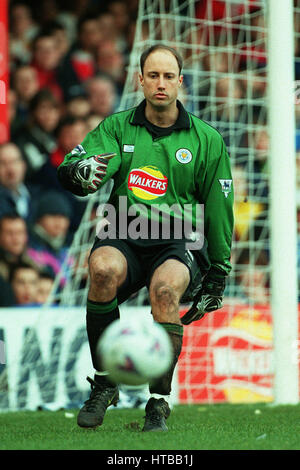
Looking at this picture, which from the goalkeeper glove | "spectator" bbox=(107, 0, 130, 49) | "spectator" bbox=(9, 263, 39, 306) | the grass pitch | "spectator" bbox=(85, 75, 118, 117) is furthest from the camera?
"spectator" bbox=(107, 0, 130, 49)

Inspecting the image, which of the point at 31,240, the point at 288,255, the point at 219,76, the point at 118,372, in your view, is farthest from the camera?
the point at 31,240

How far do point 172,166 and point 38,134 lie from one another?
5371mm

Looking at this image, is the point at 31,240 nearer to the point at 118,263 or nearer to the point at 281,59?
the point at 281,59

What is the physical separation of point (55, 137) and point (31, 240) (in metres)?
1.34

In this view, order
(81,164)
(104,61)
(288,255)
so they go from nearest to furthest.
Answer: (81,164), (288,255), (104,61)

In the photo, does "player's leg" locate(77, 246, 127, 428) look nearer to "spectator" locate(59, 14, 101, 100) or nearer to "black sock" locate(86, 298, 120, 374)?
"black sock" locate(86, 298, 120, 374)

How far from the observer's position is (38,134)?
1021 cm

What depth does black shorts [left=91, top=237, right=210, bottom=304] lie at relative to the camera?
4996 millimetres

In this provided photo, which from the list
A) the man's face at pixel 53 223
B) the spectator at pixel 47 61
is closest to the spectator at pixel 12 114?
the spectator at pixel 47 61

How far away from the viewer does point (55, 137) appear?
10.2 metres

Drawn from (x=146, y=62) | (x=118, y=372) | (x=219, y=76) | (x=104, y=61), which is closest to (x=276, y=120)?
(x=219, y=76)

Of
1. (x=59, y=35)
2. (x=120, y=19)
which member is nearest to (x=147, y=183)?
(x=59, y=35)

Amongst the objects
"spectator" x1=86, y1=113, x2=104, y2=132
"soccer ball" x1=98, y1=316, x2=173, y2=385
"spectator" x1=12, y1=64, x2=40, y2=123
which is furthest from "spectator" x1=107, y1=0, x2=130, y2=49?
"soccer ball" x1=98, y1=316, x2=173, y2=385

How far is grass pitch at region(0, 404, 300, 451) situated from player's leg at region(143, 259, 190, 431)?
0.42ft
